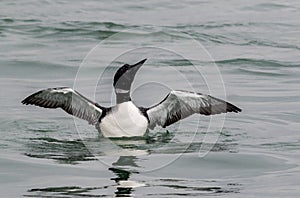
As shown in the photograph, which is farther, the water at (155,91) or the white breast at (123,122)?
the white breast at (123,122)

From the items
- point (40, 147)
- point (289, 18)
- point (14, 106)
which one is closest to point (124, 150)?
point (40, 147)

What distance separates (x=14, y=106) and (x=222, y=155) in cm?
413

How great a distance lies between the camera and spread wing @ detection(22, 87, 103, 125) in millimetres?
13891

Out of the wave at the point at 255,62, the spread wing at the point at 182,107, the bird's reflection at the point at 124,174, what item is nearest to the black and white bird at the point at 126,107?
the spread wing at the point at 182,107

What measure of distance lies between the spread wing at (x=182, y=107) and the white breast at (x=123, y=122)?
36cm

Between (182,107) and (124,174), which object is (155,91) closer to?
(182,107)

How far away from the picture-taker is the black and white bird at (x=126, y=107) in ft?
45.2

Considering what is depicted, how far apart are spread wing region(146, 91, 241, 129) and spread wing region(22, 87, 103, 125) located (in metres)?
0.77

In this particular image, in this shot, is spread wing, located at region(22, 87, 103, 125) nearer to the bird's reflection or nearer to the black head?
the black head

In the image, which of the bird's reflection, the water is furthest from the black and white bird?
the bird's reflection

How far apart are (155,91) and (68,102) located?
12.4ft

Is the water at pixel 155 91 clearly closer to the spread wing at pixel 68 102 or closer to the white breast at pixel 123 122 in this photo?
the white breast at pixel 123 122

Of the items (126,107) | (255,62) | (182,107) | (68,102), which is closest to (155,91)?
(255,62)

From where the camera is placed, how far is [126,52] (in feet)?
70.9
